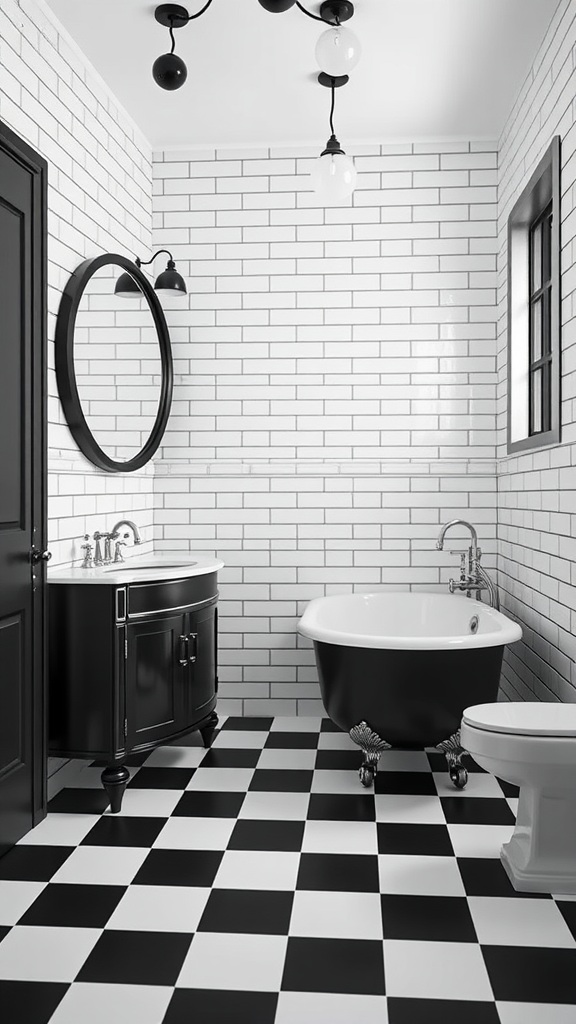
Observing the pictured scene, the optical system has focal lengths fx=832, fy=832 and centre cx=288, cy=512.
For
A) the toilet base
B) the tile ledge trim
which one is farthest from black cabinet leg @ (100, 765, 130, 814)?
the tile ledge trim

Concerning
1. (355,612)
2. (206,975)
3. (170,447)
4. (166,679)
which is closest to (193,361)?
(170,447)

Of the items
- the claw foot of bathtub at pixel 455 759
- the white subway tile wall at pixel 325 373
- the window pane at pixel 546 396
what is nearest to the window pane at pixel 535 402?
the window pane at pixel 546 396

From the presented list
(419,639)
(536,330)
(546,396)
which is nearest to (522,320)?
(536,330)

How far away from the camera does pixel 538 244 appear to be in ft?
13.2

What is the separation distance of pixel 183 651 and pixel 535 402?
6.91 ft

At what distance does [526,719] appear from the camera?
2.53 m

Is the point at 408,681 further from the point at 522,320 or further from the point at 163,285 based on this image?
the point at 163,285

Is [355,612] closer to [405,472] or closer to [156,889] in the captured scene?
[405,472]

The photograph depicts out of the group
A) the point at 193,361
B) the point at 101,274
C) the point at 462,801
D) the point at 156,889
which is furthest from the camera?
the point at 193,361

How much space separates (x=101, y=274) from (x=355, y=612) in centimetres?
205

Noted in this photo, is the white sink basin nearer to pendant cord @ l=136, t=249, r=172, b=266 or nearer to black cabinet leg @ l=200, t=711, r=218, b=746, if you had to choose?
black cabinet leg @ l=200, t=711, r=218, b=746

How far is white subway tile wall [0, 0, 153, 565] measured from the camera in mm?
3047

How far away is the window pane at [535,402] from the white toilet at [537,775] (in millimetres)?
1823

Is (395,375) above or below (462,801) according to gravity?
above
